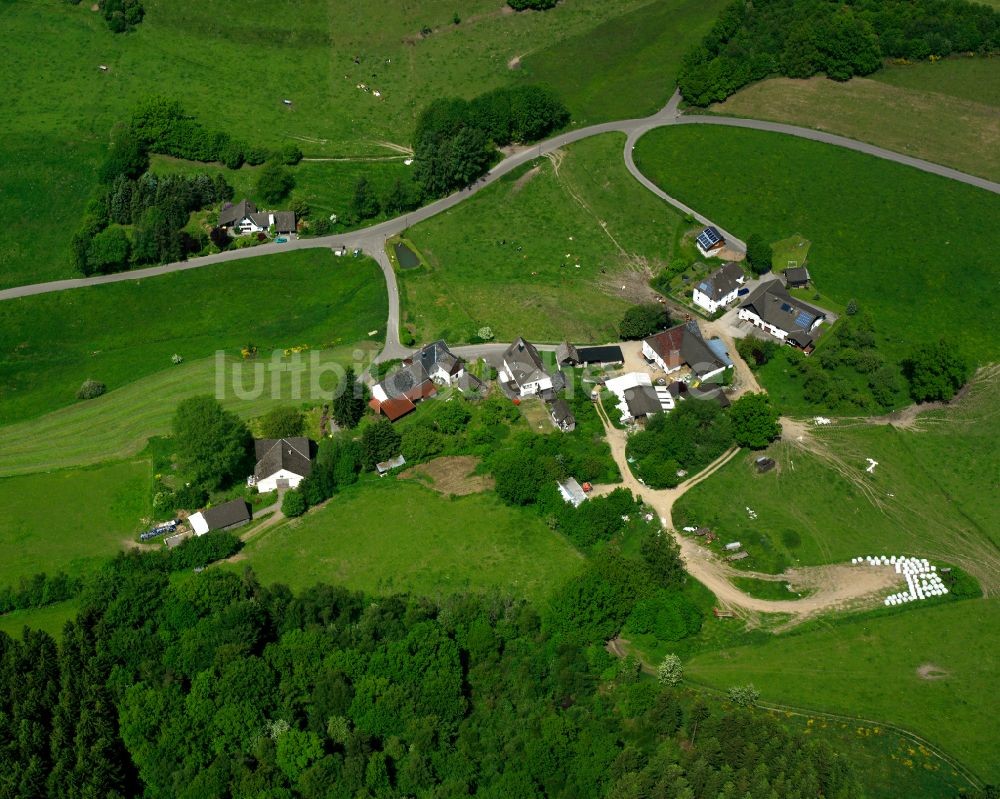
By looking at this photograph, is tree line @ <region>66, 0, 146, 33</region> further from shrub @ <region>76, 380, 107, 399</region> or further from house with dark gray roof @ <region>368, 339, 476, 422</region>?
house with dark gray roof @ <region>368, 339, 476, 422</region>

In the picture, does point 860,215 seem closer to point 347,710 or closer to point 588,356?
point 588,356

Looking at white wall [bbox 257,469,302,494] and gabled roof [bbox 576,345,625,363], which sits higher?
gabled roof [bbox 576,345,625,363]

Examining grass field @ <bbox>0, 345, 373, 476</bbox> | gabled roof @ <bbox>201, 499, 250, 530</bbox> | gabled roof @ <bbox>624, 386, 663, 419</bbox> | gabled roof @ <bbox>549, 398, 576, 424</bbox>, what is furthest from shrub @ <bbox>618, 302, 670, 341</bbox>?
gabled roof @ <bbox>201, 499, 250, 530</bbox>

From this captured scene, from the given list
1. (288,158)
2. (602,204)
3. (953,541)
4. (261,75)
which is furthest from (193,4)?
(953,541)

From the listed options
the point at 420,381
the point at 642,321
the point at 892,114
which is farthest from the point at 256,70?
the point at 892,114

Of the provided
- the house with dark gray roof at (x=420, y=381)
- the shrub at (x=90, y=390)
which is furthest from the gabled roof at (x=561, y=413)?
the shrub at (x=90, y=390)

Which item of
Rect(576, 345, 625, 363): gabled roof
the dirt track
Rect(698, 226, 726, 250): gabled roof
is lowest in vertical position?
the dirt track
